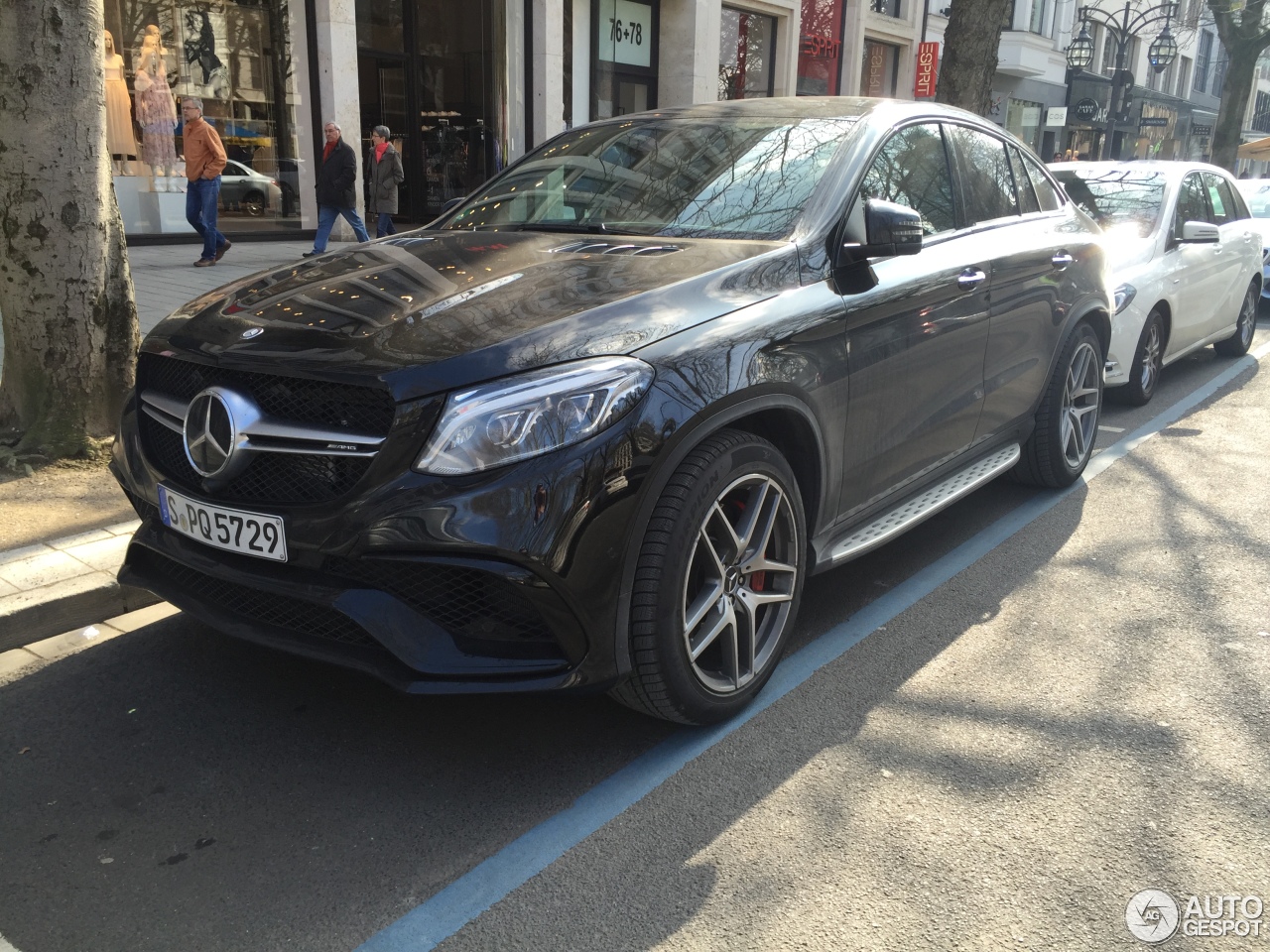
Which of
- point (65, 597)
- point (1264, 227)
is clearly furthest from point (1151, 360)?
point (65, 597)

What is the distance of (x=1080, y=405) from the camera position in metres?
5.43

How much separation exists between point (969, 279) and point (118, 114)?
12.9 meters

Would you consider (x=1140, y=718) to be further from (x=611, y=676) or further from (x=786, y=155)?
(x=786, y=155)

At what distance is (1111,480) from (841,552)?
9.50ft

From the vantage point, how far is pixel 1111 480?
573 centimetres

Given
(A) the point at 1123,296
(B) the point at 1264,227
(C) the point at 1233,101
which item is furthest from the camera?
(C) the point at 1233,101

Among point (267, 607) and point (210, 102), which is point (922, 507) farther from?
point (210, 102)

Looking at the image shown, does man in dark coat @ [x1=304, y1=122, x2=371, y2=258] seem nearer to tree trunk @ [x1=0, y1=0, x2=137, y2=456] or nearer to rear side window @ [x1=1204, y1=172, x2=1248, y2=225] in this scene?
tree trunk @ [x1=0, y1=0, x2=137, y2=456]

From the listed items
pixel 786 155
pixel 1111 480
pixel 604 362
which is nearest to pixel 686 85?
pixel 1111 480

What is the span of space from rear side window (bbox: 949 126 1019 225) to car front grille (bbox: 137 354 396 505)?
9.30ft

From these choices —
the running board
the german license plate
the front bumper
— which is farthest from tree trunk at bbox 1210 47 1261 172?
the german license plate

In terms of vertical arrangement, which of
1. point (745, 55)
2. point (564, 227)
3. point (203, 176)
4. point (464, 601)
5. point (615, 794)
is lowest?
point (615, 794)

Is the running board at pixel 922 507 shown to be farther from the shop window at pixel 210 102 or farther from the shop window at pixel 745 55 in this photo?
the shop window at pixel 745 55

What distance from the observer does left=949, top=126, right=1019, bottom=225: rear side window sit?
177 inches
